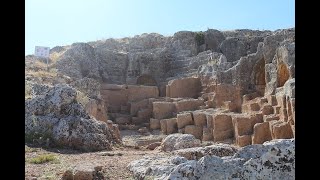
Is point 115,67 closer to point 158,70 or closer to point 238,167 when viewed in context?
point 158,70

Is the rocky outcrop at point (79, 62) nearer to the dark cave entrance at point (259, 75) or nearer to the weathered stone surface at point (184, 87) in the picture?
the weathered stone surface at point (184, 87)

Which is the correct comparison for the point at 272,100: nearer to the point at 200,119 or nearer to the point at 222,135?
the point at 222,135

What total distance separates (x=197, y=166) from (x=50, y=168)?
2.54 m

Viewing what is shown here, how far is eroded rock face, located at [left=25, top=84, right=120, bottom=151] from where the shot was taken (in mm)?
7586

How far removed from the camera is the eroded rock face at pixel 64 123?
759 centimetres

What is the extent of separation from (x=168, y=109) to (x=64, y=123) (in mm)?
12645

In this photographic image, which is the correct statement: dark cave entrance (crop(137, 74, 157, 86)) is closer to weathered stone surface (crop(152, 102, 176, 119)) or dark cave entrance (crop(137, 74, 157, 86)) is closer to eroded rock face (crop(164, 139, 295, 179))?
weathered stone surface (crop(152, 102, 176, 119))

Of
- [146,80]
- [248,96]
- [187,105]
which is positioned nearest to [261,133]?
[248,96]

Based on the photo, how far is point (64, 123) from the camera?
7.95 meters

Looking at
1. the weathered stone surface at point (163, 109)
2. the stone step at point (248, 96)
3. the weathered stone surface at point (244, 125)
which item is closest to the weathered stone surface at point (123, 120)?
the weathered stone surface at point (163, 109)

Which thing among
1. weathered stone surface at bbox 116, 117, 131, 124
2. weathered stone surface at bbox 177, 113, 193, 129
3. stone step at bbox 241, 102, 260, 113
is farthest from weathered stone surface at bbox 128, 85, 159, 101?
stone step at bbox 241, 102, 260, 113

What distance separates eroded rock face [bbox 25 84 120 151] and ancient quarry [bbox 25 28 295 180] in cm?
2

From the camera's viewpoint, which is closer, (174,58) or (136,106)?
(136,106)
